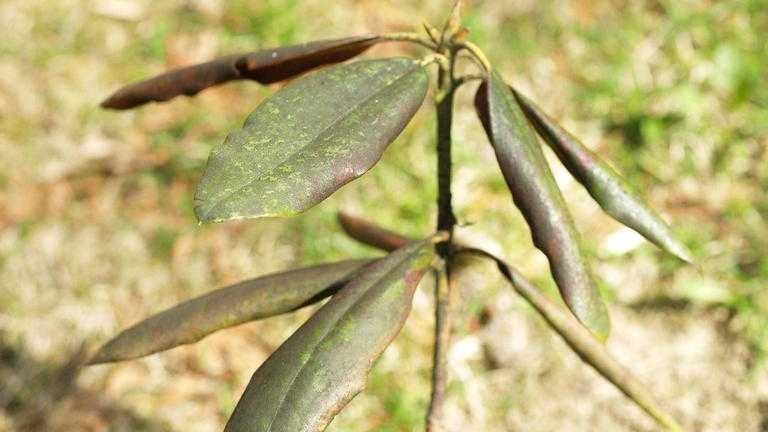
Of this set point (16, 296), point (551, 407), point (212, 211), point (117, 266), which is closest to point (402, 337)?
point (551, 407)

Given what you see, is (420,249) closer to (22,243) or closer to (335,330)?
(335,330)

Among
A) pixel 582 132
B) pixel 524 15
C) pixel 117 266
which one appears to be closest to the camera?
pixel 117 266

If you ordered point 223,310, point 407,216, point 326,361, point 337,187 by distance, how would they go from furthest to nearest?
point 407,216, point 223,310, point 326,361, point 337,187

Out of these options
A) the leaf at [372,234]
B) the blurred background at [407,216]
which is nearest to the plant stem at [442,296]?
the leaf at [372,234]

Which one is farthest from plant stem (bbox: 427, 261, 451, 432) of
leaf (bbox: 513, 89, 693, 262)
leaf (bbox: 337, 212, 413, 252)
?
leaf (bbox: 513, 89, 693, 262)

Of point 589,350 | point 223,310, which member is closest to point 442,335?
point 589,350

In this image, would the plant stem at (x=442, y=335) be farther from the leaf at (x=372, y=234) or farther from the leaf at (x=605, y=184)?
the leaf at (x=605, y=184)

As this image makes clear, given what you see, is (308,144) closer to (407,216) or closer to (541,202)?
(541,202)
